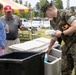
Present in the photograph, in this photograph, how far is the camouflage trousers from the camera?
15.3 ft

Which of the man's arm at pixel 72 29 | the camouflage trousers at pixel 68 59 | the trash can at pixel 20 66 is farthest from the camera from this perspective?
the camouflage trousers at pixel 68 59

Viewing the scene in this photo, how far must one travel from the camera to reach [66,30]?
14.8ft

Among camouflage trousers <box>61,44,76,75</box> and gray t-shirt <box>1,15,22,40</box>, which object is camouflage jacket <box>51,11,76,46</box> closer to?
camouflage trousers <box>61,44,76,75</box>

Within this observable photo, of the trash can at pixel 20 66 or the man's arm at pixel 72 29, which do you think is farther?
the man's arm at pixel 72 29

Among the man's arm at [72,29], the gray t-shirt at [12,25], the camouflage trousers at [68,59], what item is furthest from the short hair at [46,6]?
the gray t-shirt at [12,25]

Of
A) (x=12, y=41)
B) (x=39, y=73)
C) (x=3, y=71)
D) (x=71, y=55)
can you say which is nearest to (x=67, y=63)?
(x=71, y=55)

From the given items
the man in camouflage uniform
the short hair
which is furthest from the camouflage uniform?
the short hair

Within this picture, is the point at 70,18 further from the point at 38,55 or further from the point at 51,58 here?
the point at 51,58

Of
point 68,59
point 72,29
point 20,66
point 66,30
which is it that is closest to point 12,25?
point 68,59

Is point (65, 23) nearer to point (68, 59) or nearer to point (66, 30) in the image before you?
point (66, 30)

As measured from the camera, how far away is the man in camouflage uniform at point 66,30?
4.49 meters

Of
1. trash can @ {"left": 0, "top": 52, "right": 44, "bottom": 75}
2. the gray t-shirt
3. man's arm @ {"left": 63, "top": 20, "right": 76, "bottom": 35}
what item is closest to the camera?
trash can @ {"left": 0, "top": 52, "right": 44, "bottom": 75}

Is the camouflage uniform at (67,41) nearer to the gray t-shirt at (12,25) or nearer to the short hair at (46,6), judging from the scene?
the short hair at (46,6)

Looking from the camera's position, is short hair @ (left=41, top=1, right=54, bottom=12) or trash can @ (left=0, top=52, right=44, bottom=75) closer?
trash can @ (left=0, top=52, right=44, bottom=75)
